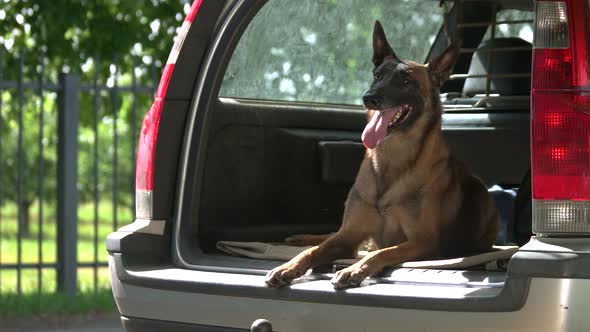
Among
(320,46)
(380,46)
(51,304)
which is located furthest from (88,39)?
(380,46)

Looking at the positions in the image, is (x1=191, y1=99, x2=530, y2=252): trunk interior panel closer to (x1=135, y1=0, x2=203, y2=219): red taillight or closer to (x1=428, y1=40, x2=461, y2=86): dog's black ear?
(x1=135, y1=0, x2=203, y2=219): red taillight

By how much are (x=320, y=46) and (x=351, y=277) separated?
2.01 metres

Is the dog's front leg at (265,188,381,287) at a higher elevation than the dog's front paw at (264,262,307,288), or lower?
higher

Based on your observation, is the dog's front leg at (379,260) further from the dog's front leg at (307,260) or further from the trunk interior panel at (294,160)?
the trunk interior panel at (294,160)

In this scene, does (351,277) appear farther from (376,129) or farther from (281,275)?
(376,129)

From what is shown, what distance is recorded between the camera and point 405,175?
4.44m

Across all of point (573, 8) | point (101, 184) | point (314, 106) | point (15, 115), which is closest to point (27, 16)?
point (15, 115)

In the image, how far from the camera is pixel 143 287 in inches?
162

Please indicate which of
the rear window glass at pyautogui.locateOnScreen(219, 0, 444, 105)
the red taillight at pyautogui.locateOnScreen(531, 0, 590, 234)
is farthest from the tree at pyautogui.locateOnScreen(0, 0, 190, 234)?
the red taillight at pyautogui.locateOnScreen(531, 0, 590, 234)

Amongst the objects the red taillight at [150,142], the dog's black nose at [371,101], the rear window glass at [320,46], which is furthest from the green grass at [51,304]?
the dog's black nose at [371,101]

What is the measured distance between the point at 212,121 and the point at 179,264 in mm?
682

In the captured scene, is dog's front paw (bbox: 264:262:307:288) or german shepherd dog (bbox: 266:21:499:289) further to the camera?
german shepherd dog (bbox: 266:21:499:289)

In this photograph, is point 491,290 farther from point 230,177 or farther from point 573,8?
point 230,177

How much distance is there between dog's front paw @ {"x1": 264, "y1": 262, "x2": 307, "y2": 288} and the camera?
374 cm
